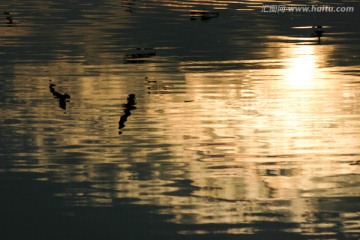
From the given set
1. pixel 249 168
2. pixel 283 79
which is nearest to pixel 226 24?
pixel 283 79

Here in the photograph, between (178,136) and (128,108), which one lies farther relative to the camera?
(128,108)

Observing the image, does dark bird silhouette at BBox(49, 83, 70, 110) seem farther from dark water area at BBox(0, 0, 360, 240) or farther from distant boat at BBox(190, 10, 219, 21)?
distant boat at BBox(190, 10, 219, 21)

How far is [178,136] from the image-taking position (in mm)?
19359

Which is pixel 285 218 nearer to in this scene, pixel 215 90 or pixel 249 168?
pixel 249 168

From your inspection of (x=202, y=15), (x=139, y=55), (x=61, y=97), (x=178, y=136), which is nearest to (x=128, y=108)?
(x=61, y=97)

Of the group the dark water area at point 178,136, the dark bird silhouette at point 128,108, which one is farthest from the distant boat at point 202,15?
the dark bird silhouette at point 128,108

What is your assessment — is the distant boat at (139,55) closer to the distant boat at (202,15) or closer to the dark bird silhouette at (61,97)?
the dark bird silhouette at (61,97)

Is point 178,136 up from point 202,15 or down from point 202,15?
down

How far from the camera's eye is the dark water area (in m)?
13.8

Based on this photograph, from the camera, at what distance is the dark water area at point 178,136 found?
544 inches

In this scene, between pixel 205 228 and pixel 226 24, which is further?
pixel 226 24

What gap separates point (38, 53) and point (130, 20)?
41.2 ft

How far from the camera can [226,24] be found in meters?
42.2

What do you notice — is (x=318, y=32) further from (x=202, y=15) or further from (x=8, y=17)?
(x=8, y=17)
